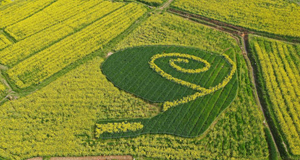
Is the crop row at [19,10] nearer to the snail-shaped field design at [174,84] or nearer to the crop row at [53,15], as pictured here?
the crop row at [53,15]

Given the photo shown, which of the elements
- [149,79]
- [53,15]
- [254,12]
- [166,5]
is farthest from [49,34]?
[254,12]

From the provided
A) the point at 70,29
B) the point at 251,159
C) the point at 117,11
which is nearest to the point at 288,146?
the point at 251,159

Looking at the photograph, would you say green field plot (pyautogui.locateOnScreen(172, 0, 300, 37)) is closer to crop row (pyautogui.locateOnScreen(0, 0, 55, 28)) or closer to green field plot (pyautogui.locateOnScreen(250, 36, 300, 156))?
green field plot (pyautogui.locateOnScreen(250, 36, 300, 156))

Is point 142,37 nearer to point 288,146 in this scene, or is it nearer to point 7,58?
point 7,58

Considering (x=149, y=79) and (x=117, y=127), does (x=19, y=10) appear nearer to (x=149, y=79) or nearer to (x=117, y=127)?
(x=149, y=79)

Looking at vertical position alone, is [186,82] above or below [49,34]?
above
